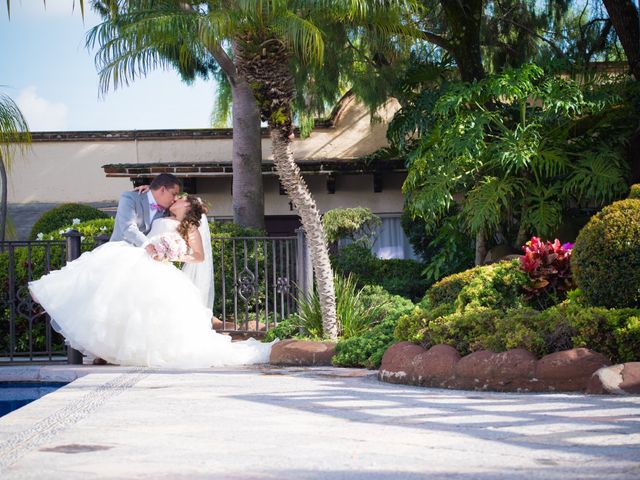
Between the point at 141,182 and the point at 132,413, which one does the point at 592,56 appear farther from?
the point at 132,413

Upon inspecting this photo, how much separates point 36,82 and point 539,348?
994 inches

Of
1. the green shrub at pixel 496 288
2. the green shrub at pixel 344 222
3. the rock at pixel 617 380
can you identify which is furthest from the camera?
the green shrub at pixel 344 222

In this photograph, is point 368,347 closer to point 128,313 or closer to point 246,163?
point 128,313

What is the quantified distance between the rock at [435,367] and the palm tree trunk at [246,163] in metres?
9.52

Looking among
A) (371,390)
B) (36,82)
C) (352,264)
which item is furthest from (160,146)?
(371,390)

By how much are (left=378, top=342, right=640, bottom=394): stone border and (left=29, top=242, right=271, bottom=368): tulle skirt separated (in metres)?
2.87

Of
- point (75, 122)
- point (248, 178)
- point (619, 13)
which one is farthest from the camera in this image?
point (75, 122)

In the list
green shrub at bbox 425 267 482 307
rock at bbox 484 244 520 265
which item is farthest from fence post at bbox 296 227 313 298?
rock at bbox 484 244 520 265

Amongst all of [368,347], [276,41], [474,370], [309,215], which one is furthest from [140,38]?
[474,370]

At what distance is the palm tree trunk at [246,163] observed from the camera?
55.6 feet

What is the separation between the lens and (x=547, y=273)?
30.3 feet

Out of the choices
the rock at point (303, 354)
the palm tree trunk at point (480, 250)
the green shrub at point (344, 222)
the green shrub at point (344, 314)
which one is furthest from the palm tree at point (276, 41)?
the green shrub at point (344, 222)

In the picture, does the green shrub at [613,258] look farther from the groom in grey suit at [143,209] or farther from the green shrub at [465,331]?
the groom in grey suit at [143,209]

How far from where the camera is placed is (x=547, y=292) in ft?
30.8
